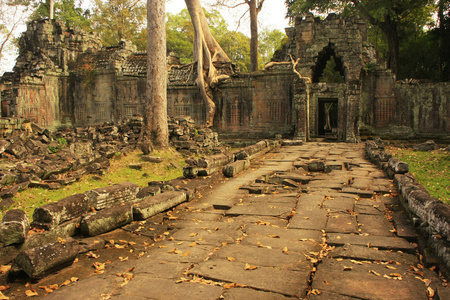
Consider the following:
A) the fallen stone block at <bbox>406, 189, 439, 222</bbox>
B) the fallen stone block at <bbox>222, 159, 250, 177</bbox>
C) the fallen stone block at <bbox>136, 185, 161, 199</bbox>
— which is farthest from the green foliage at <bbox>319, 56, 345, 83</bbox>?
the fallen stone block at <bbox>136, 185, 161, 199</bbox>

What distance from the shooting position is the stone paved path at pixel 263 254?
260 cm

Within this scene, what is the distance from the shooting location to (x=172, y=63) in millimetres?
20938

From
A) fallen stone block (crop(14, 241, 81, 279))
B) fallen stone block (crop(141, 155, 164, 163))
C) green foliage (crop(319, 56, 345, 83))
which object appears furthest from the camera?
green foliage (crop(319, 56, 345, 83))

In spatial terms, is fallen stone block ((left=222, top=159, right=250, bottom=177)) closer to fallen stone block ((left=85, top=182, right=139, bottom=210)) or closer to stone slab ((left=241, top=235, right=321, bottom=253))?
fallen stone block ((left=85, top=182, right=139, bottom=210))

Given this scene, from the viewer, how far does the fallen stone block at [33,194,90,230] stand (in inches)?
136

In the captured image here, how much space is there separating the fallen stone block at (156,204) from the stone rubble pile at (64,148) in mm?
3364

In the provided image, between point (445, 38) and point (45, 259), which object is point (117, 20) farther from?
point (45, 259)

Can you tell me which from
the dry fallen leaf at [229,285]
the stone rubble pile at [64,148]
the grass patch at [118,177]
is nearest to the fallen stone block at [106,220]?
the dry fallen leaf at [229,285]

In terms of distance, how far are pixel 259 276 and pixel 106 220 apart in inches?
72.9

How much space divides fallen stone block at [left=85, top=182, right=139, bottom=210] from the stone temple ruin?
38.2 ft

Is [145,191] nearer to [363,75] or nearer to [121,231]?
[121,231]

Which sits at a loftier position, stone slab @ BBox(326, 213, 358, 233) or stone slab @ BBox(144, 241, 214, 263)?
stone slab @ BBox(326, 213, 358, 233)

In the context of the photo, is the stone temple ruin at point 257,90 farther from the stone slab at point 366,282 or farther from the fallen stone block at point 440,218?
the stone slab at point 366,282

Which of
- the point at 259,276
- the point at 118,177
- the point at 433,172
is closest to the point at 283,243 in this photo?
the point at 259,276
